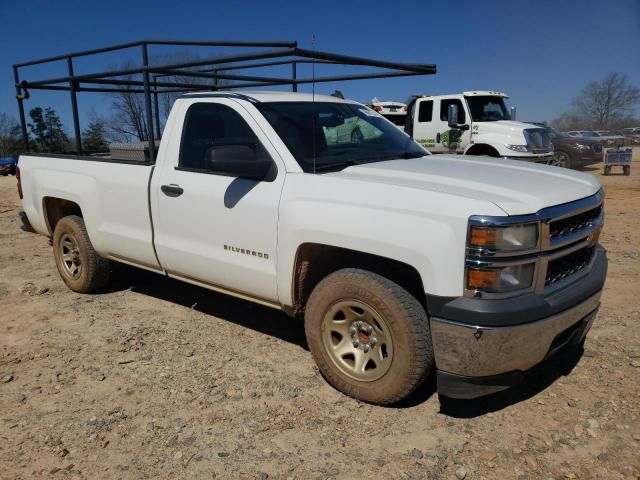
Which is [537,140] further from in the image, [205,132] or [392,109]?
[205,132]

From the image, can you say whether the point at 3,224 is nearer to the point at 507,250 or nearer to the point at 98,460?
the point at 98,460

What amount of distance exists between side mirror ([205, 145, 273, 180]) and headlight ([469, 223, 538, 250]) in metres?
1.48

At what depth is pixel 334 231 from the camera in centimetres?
299

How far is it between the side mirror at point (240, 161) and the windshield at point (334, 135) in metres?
0.23

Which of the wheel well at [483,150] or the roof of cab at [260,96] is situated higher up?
the roof of cab at [260,96]

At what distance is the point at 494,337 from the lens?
8.30 ft

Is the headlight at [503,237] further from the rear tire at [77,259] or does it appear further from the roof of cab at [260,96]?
the rear tire at [77,259]

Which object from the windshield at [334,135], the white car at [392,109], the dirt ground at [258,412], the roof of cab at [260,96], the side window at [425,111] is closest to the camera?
the dirt ground at [258,412]

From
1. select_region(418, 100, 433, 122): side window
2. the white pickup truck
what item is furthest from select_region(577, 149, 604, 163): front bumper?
the white pickup truck

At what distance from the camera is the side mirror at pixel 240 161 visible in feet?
10.5

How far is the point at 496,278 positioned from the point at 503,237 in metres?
0.20

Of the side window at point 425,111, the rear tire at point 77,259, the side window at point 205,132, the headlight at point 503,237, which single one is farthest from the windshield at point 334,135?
the side window at point 425,111

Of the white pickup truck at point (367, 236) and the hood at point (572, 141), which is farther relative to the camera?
the hood at point (572, 141)

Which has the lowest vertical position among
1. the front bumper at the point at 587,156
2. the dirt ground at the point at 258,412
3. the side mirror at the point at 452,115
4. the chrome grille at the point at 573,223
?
the dirt ground at the point at 258,412
